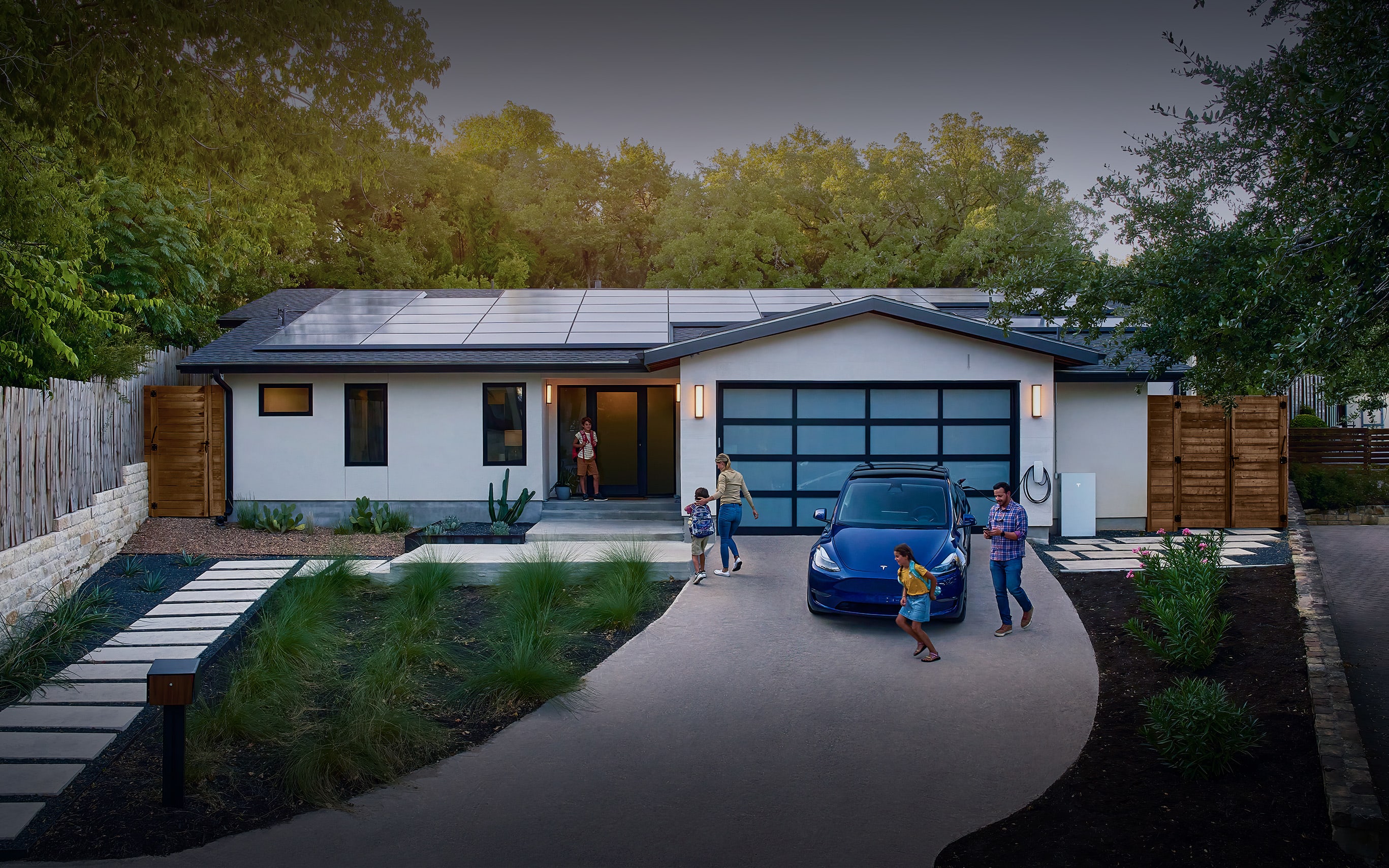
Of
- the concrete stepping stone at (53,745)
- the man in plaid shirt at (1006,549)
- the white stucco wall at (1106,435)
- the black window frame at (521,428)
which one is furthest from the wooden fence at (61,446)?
the white stucco wall at (1106,435)

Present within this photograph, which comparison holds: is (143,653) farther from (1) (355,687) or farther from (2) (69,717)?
(1) (355,687)

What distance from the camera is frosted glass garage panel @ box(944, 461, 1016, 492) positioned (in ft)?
46.7

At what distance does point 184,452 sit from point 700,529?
945cm

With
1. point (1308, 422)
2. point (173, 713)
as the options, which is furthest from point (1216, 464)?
point (173, 713)

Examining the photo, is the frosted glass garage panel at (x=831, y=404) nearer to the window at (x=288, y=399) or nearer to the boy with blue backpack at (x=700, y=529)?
the boy with blue backpack at (x=700, y=529)

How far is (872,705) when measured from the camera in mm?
7320

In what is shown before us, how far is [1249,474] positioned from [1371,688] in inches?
325

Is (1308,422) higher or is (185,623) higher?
(1308,422)

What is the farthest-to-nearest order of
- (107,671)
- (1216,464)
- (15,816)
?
(1216,464) → (107,671) → (15,816)

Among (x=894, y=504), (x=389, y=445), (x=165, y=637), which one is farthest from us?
(x=389, y=445)

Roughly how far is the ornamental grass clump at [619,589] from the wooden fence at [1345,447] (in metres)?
13.8

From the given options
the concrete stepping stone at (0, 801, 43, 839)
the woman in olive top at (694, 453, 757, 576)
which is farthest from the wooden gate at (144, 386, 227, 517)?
the concrete stepping stone at (0, 801, 43, 839)

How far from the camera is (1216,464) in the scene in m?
14.6

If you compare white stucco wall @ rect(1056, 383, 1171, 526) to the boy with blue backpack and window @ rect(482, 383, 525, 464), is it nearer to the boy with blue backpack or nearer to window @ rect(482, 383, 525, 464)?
the boy with blue backpack
